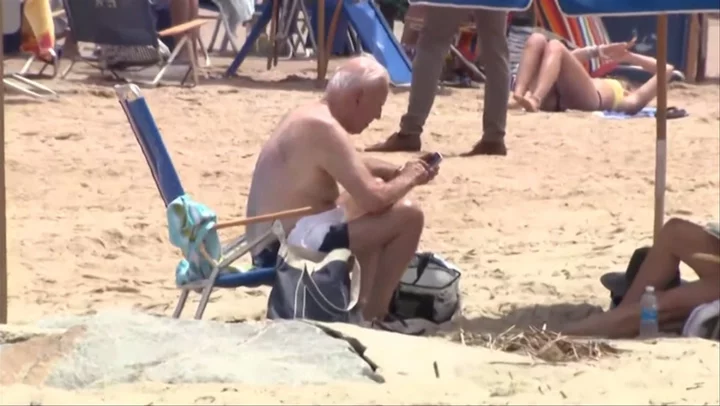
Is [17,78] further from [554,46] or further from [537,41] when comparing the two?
[554,46]

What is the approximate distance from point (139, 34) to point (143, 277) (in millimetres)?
4887

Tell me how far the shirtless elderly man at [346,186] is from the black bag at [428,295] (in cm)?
15

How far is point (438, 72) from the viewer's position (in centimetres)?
777

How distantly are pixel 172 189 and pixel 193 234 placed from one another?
209 mm

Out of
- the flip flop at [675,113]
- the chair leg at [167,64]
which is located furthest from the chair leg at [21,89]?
the flip flop at [675,113]

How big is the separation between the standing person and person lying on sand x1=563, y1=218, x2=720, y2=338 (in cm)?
329

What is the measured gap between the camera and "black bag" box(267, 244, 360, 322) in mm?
4016

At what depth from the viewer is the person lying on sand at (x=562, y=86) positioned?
9.48 m

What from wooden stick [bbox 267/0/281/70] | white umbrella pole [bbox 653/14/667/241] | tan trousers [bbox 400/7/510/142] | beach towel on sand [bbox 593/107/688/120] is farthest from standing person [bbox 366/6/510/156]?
wooden stick [bbox 267/0/281/70]

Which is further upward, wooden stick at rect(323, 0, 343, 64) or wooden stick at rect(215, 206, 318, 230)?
wooden stick at rect(215, 206, 318, 230)

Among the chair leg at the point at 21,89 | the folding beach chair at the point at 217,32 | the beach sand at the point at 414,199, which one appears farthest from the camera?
the folding beach chair at the point at 217,32

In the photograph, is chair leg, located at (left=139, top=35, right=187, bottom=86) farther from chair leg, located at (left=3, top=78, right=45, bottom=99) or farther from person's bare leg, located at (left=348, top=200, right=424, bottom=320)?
person's bare leg, located at (left=348, top=200, right=424, bottom=320)

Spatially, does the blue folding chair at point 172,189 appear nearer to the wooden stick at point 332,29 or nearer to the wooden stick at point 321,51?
the wooden stick at point 321,51

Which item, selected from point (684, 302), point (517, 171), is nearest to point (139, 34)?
point (517, 171)
